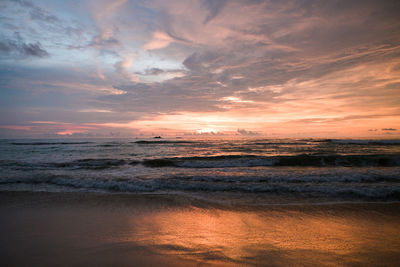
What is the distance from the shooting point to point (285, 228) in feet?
13.7

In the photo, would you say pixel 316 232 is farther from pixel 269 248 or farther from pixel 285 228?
pixel 269 248

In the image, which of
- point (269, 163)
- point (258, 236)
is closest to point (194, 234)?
point (258, 236)

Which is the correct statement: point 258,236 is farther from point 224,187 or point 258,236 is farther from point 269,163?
point 269,163

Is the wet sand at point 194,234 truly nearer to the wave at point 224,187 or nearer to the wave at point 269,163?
the wave at point 224,187

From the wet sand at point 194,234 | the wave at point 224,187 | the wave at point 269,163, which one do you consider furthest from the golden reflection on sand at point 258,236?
the wave at point 269,163

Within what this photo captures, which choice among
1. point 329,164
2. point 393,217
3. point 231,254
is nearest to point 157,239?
point 231,254

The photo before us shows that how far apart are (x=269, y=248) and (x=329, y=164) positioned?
13.7 m

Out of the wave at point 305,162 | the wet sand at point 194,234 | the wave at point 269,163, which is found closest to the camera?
the wet sand at point 194,234

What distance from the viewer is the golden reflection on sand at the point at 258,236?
10.3 feet

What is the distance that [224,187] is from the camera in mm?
7809

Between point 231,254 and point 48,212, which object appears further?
point 48,212

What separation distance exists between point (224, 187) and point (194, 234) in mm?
4067

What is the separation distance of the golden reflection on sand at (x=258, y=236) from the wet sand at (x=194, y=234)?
0.06 feet

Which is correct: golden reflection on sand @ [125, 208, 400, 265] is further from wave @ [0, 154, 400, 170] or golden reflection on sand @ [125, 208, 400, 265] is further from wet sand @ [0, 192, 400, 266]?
wave @ [0, 154, 400, 170]
